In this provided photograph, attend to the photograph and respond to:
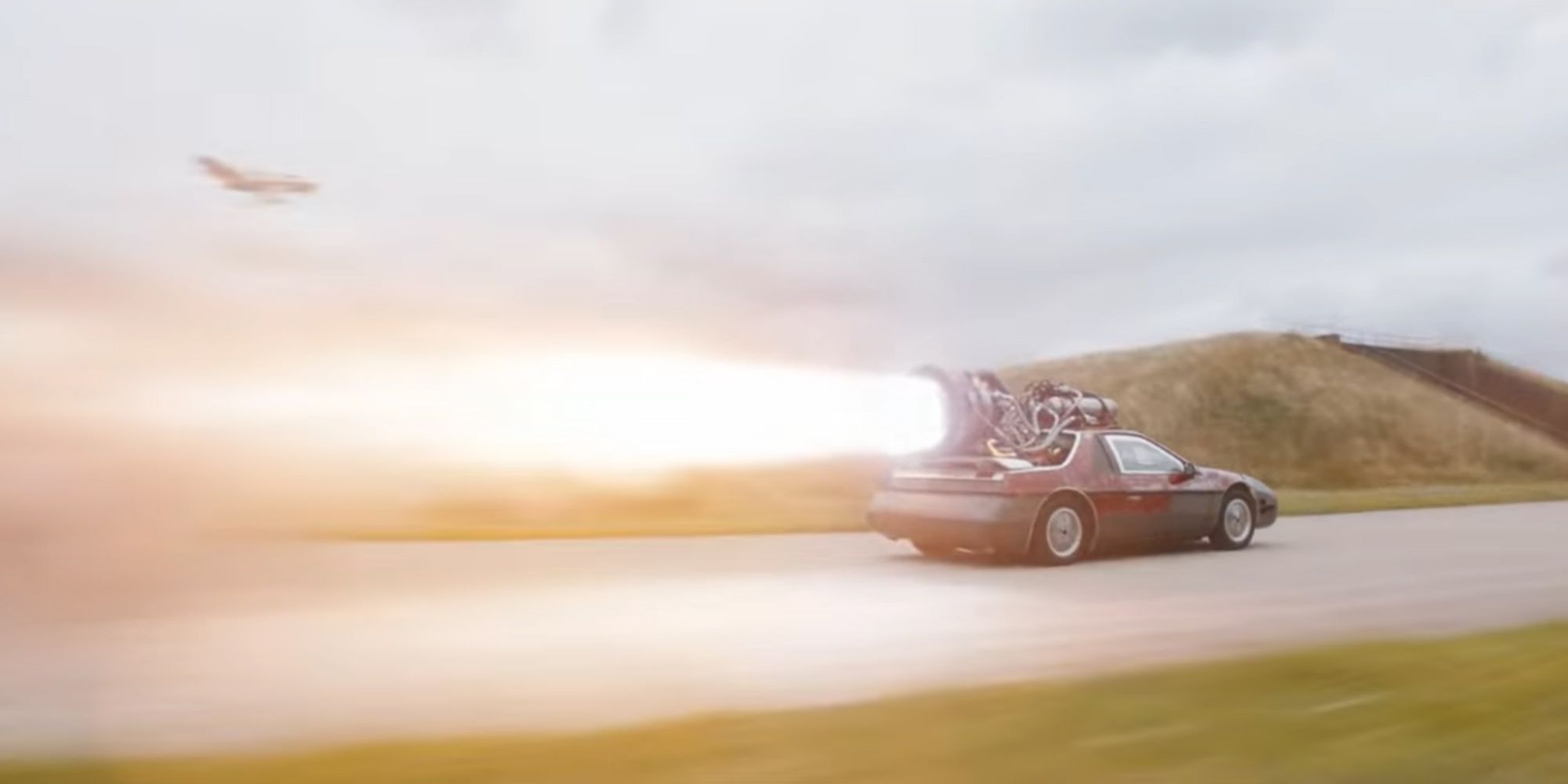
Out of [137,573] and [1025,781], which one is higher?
[137,573]

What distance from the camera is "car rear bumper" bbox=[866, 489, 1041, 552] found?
11.5m

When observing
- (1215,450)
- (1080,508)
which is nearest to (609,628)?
(1080,508)

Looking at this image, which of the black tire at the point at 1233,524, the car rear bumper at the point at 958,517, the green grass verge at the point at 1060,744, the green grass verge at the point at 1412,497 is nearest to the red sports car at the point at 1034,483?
the car rear bumper at the point at 958,517

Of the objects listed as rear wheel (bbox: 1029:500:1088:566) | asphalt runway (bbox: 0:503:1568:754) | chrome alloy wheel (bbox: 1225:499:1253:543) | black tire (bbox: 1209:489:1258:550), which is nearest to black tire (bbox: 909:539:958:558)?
asphalt runway (bbox: 0:503:1568:754)

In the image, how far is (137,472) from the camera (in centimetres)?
604

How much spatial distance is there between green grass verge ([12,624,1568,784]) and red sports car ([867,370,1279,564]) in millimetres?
4784

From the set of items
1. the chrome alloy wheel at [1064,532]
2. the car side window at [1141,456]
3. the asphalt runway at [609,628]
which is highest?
the car side window at [1141,456]

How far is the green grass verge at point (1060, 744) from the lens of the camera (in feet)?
15.9

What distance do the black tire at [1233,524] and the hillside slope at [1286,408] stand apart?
0.39 meters

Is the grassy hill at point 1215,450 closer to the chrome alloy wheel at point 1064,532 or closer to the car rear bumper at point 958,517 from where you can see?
the car rear bumper at point 958,517

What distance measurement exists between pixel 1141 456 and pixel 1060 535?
1412mm

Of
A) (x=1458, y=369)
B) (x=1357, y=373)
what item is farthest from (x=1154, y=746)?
(x=1458, y=369)

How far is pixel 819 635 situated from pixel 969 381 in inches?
190

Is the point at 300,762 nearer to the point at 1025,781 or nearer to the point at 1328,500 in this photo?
the point at 1025,781
